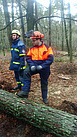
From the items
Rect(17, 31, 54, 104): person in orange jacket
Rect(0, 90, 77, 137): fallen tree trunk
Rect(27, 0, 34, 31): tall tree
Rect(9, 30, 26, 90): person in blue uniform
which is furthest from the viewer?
Rect(27, 0, 34, 31): tall tree

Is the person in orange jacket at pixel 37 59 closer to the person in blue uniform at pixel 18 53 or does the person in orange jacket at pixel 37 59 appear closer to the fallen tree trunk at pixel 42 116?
the fallen tree trunk at pixel 42 116

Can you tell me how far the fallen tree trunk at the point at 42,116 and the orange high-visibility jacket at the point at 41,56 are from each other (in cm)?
112

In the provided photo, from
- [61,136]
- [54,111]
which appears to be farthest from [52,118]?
[61,136]

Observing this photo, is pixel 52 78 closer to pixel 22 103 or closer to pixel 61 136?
pixel 22 103

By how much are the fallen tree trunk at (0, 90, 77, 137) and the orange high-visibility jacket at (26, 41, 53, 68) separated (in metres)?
1.12

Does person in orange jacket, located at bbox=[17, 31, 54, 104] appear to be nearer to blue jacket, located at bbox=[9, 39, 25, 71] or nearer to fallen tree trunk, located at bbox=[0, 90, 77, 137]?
fallen tree trunk, located at bbox=[0, 90, 77, 137]

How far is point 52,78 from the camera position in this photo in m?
5.84

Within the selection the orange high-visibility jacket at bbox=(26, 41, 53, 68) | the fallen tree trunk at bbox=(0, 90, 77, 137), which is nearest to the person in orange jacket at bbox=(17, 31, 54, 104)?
the orange high-visibility jacket at bbox=(26, 41, 53, 68)

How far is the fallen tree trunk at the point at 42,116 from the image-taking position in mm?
2279

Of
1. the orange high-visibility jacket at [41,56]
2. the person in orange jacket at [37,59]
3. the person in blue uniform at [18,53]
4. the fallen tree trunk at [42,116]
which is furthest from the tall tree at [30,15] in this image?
the fallen tree trunk at [42,116]

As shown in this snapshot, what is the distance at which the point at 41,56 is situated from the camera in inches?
116

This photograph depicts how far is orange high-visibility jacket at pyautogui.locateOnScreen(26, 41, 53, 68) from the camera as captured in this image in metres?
2.91

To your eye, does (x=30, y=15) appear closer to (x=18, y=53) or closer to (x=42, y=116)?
(x=18, y=53)

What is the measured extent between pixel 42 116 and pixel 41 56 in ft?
5.04
